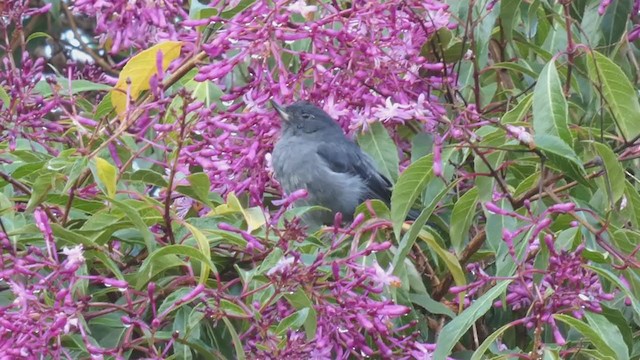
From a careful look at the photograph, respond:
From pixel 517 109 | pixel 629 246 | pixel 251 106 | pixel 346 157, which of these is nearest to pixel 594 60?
pixel 517 109

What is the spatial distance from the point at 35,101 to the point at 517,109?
1304mm

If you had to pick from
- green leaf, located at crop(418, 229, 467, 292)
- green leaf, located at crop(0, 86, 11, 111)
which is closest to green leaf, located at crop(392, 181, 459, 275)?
green leaf, located at crop(418, 229, 467, 292)

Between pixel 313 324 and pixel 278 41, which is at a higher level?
pixel 278 41

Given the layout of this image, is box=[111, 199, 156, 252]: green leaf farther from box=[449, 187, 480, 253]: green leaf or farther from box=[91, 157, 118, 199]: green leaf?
box=[449, 187, 480, 253]: green leaf

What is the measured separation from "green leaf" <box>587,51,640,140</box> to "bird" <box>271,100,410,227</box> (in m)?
1.56

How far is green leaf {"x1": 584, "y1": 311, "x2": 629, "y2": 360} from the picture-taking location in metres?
2.77

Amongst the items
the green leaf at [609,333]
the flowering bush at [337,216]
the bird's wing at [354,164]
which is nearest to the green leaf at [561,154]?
the flowering bush at [337,216]

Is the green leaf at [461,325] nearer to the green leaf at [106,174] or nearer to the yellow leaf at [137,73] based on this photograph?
the green leaf at [106,174]

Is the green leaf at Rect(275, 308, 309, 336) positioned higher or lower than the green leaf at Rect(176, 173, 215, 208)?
lower

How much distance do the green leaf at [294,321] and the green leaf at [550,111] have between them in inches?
28.9

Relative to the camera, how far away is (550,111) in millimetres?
3021

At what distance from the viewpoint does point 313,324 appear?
2.82 meters

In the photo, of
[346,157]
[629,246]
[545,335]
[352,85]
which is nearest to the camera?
[629,246]

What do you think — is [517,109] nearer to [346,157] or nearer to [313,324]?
[313,324]
